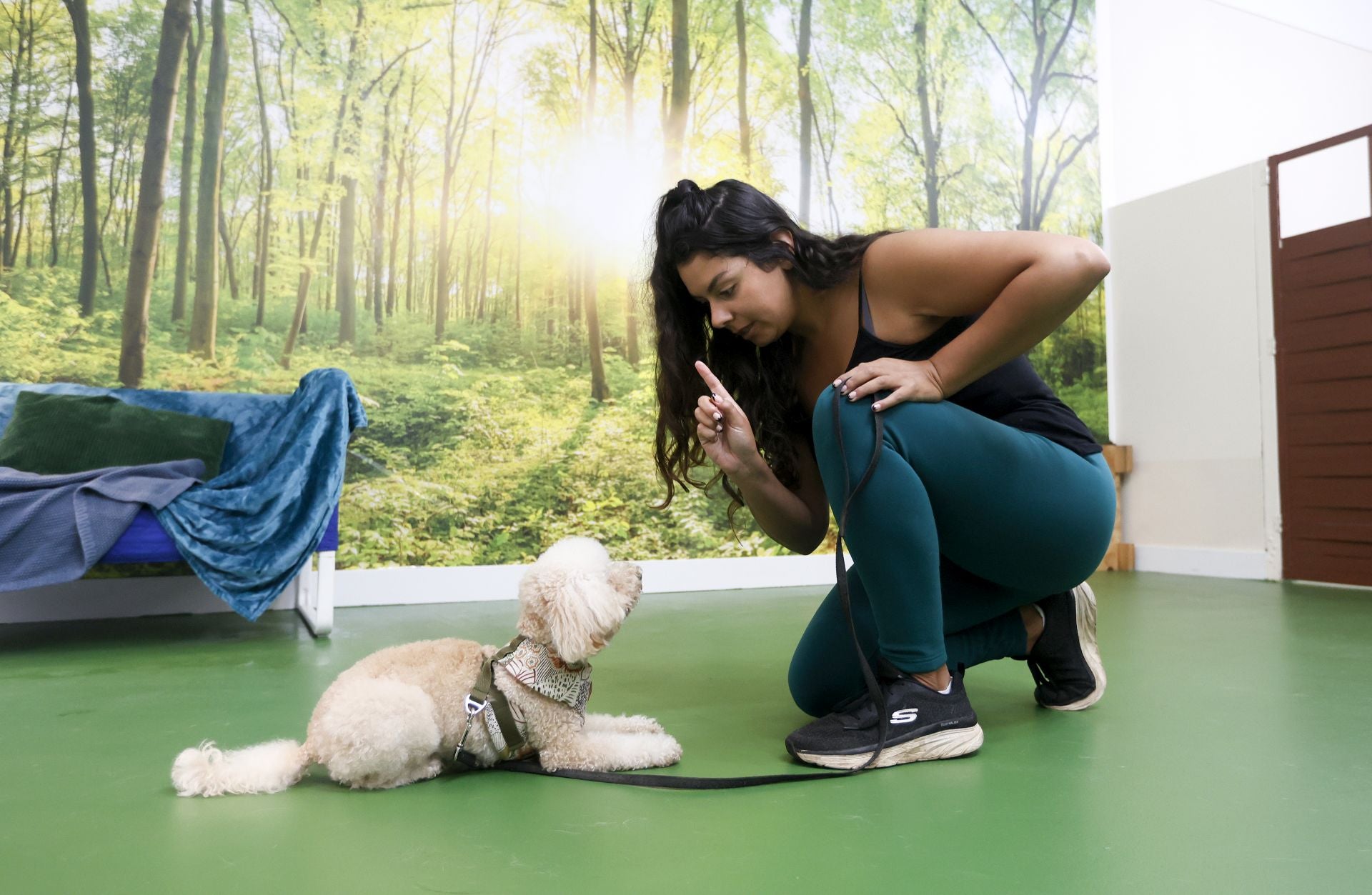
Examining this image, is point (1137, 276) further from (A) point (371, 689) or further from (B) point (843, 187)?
(A) point (371, 689)

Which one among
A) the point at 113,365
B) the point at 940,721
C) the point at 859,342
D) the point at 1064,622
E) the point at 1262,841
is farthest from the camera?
the point at 113,365

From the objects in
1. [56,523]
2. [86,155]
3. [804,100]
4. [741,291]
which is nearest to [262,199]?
[86,155]

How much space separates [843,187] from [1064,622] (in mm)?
3610

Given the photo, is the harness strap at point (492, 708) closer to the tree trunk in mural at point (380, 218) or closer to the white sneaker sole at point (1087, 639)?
the white sneaker sole at point (1087, 639)

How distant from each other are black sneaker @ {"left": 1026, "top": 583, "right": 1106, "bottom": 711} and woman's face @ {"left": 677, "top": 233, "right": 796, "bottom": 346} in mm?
709

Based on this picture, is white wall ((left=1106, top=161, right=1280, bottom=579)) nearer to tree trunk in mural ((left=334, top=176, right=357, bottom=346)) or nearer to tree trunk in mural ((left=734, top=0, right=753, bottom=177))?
tree trunk in mural ((left=734, top=0, right=753, bottom=177))

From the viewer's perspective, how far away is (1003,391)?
1550 mm

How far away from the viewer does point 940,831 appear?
1031 mm

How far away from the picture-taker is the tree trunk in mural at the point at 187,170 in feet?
11.6

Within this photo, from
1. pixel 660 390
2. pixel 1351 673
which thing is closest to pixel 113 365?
pixel 660 390

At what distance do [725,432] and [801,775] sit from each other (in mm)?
558

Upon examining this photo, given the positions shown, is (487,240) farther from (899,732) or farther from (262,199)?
(899,732)

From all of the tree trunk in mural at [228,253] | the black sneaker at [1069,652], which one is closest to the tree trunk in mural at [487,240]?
the tree trunk in mural at [228,253]

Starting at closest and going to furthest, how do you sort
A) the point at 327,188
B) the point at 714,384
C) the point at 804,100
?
the point at 714,384
the point at 327,188
the point at 804,100
